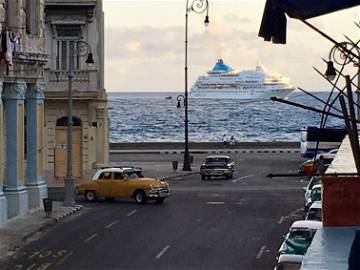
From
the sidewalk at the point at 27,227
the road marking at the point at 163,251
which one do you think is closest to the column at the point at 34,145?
the sidewalk at the point at 27,227

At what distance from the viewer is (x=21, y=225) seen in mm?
34438

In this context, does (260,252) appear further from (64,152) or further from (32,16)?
(64,152)

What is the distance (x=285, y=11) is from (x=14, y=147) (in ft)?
91.7

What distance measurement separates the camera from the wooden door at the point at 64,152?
54938 mm

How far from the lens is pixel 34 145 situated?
39.9m

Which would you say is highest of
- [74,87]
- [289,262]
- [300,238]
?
[74,87]

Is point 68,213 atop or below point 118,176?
below

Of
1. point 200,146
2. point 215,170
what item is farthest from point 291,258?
point 200,146

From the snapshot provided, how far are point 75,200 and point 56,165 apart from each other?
12354 millimetres

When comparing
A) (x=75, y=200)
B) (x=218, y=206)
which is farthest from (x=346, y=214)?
(x=75, y=200)

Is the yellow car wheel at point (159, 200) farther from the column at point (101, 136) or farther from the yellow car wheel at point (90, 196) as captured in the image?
the column at point (101, 136)

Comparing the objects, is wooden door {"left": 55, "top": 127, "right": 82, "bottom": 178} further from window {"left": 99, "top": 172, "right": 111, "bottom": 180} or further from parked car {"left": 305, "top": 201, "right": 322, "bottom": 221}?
parked car {"left": 305, "top": 201, "right": 322, "bottom": 221}

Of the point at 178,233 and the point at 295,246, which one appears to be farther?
the point at 178,233

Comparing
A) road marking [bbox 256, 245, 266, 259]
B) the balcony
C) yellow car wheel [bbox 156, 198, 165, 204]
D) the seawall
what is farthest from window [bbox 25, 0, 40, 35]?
the seawall
